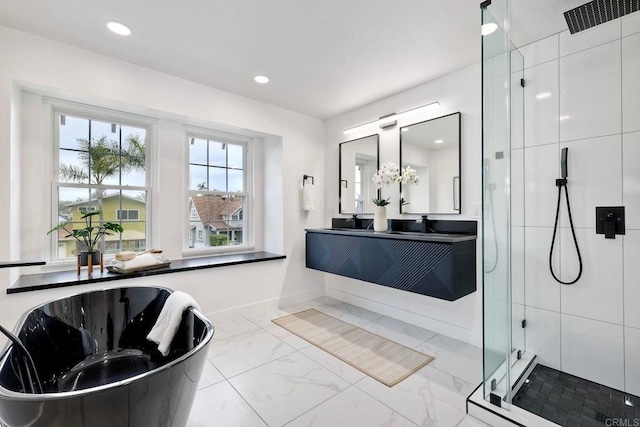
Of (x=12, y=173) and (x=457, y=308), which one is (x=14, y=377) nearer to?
(x=12, y=173)

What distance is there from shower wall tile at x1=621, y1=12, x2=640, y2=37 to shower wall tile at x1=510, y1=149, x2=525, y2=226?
2.83ft

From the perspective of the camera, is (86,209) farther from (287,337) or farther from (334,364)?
(334,364)

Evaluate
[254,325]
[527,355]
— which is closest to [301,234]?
[254,325]

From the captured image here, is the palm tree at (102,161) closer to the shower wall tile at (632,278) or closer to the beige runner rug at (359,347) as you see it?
the beige runner rug at (359,347)

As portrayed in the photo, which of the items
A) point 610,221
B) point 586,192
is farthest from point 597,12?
point 610,221

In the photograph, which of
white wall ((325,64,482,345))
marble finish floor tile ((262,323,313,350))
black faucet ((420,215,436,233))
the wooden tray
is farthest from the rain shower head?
the wooden tray

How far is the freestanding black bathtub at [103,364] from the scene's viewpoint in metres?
0.86

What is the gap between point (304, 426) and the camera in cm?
166

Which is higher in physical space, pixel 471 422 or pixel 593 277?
pixel 593 277

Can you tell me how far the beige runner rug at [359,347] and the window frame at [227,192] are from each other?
44.7 inches

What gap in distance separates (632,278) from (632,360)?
510 mm

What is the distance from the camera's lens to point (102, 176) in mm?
2881

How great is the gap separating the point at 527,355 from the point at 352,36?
9.00 feet

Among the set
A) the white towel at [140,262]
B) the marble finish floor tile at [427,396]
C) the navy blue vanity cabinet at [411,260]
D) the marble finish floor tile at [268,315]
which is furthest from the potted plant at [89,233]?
the marble finish floor tile at [427,396]
